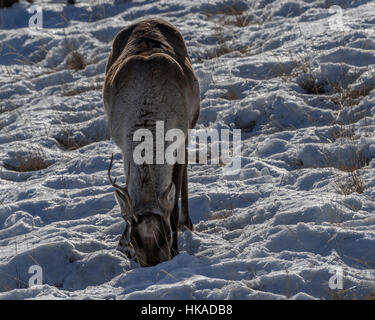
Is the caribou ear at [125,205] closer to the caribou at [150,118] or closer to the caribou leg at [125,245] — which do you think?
the caribou at [150,118]

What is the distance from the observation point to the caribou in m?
5.04

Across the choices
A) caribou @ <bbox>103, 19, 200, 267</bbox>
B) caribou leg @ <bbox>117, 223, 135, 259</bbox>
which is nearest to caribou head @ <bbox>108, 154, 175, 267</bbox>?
caribou @ <bbox>103, 19, 200, 267</bbox>

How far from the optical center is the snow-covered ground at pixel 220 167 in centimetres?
489

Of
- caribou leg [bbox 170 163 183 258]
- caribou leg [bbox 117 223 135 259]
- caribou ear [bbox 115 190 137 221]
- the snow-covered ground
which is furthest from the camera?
caribou leg [bbox 170 163 183 258]

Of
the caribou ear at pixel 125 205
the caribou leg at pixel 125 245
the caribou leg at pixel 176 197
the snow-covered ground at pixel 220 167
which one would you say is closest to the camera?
the snow-covered ground at pixel 220 167

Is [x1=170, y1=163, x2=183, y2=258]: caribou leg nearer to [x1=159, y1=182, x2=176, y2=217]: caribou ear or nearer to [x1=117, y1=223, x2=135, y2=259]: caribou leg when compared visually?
[x1=117, y1=223, x2=135, y2=259]: caribou leg

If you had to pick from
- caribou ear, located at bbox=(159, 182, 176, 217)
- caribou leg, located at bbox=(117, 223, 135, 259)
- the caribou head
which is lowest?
caribou leg, located at bbox=(117, 223, 135, 259)

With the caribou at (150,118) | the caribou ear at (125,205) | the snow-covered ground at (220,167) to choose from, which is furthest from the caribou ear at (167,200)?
A: the snow-covered ground at (220,167)

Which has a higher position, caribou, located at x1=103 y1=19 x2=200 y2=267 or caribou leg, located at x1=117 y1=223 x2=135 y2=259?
caribou, located at x1=103 y1=19 x2=200 y2=267

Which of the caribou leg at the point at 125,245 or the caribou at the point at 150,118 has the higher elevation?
the caribou at the point at 150,118

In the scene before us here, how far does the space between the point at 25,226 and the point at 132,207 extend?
1.92 m

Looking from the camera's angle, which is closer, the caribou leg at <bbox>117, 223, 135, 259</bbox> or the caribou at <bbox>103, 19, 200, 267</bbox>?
the caribou at <bbox>103, 19, 200, 267</bbox>

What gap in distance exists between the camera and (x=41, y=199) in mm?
7066

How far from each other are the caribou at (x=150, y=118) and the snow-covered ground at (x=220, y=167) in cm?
24
